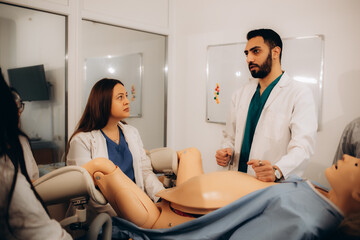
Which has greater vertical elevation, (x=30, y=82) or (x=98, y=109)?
(x=30, y=82)

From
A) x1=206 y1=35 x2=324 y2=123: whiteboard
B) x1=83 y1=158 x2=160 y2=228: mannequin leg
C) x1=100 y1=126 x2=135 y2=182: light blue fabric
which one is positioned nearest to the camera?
x1=83 y1=158 x2=160 y2=228: mannequin leg

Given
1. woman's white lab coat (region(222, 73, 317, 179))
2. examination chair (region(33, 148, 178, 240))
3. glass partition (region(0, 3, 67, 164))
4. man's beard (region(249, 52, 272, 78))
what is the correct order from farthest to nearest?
1. glass partition (region(0, 3, 67, 164))
2. man's beard (region(249, 52, 272, 78))
3. woman's white lab coat (region(222, 73, 317, 179))
4. examination chair (region(33, 148, 178, 240))

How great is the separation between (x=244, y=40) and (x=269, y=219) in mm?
1908

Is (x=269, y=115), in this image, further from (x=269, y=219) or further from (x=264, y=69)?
(x=269, y=219)

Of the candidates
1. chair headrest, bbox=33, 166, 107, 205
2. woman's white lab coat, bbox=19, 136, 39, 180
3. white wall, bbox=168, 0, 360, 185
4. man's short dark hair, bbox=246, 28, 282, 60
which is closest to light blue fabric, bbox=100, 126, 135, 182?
woman's white lab coat, bbox=19, 136, 39, 180

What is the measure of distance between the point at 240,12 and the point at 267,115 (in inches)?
47.6

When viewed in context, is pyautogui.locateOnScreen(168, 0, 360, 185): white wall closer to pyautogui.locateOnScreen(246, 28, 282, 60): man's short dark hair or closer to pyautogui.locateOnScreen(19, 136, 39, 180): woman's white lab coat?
pyautogui.locateOnScreen(246, 28, 282, 60): man's short dark hair

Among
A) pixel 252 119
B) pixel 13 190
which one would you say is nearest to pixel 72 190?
pixel 13 190

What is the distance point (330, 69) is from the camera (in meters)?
2.12

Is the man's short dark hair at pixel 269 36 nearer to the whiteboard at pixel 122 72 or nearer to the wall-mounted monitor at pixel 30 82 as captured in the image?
the whiteboard at pixel 122 72

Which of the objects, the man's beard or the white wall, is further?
the white wall

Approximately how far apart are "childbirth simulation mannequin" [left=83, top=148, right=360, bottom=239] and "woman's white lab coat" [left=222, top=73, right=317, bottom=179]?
0.47 m

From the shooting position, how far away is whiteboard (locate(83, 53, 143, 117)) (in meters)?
Answer: 2.40

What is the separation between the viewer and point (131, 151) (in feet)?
5.93
